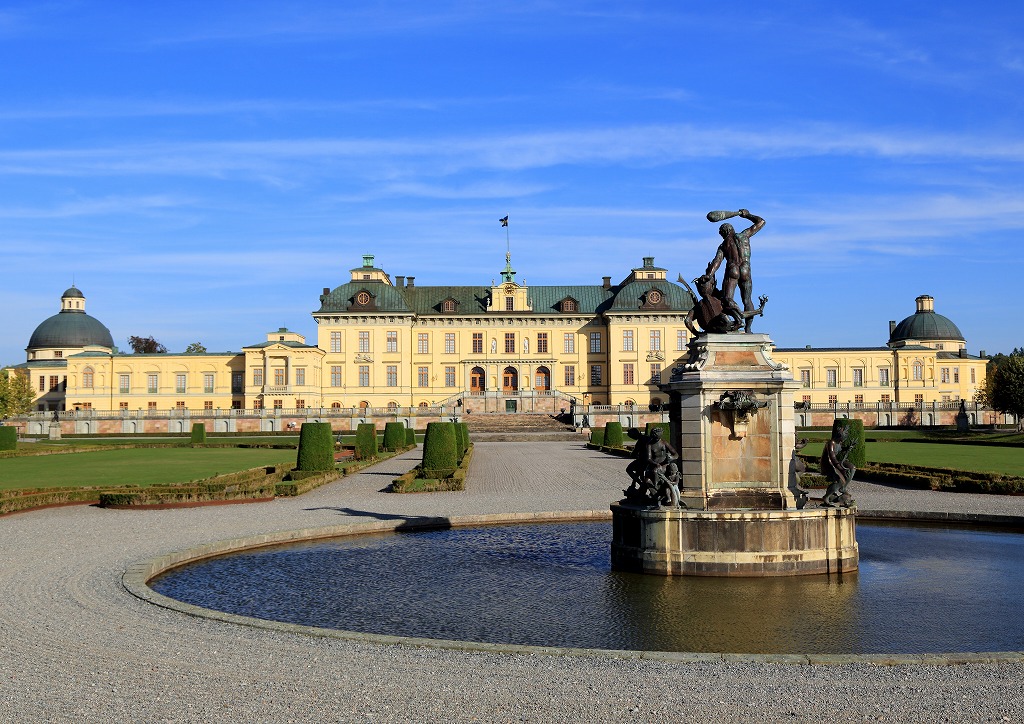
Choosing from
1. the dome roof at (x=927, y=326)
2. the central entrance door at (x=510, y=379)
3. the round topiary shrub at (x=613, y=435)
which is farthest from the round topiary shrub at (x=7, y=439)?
the dome roof at (x=927, y=326)

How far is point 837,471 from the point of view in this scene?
1249 cm

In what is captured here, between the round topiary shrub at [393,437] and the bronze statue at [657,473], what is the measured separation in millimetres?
32770

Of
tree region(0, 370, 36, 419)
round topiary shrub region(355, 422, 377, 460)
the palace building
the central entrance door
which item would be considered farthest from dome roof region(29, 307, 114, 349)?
round topiary shrub region(355, 422, 377, 460)

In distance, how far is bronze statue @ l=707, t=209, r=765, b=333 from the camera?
12930 mm

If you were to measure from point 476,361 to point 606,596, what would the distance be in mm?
69292

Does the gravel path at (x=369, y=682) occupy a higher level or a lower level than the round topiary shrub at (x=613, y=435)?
lower

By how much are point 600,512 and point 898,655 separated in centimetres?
1076

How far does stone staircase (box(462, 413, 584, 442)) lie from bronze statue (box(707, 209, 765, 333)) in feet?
146

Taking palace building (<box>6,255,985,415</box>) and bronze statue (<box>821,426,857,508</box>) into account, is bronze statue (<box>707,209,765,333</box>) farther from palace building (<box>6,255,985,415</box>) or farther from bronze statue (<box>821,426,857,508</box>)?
palace building (<box>6,255,985,415</box>)

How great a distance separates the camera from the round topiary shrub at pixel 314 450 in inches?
1086

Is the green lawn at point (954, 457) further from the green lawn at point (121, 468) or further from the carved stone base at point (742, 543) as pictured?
the green lawn at point (121, 468)

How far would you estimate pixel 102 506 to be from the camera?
19.6 m

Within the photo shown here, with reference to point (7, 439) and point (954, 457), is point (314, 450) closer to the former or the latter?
point (7, 439)

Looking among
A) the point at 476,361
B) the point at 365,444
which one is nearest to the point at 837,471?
the point at 365,444
